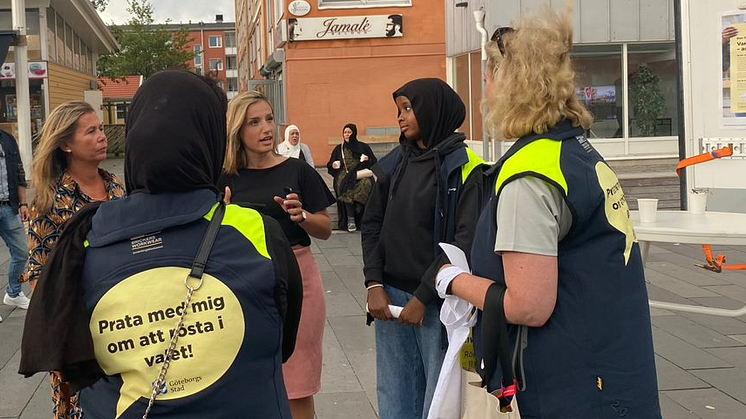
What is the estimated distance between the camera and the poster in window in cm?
629

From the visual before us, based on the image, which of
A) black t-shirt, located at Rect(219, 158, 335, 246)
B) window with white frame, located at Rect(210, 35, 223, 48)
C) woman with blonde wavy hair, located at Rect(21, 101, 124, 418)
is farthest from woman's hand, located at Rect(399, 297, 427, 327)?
window with white frame, located at Rect(210, 35, 223, 48)

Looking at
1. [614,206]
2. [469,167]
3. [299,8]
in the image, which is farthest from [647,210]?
[299,8]

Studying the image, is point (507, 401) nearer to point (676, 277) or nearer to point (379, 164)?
point (379, 164)

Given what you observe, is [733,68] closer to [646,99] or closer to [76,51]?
[646,99]

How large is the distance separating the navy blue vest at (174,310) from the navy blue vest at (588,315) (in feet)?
2.62

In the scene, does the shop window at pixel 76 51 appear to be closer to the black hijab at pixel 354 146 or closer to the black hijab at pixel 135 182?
the black hijab at pixel 354 146

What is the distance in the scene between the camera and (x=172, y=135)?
6.01 ft

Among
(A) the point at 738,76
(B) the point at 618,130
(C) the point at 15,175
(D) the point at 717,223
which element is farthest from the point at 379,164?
(B) the point at 618,130

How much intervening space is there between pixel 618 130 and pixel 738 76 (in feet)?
38.6

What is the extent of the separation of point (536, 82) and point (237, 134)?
1.99 metres

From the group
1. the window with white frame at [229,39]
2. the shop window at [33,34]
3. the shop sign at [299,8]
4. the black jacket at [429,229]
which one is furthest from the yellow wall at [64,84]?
the window with white frame at [229,39]

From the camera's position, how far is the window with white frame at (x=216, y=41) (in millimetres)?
112750

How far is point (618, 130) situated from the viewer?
17.8m

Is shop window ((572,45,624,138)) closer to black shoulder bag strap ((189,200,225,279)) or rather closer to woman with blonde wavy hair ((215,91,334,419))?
woman with blonde wavy hair ((215,91,334,419))
